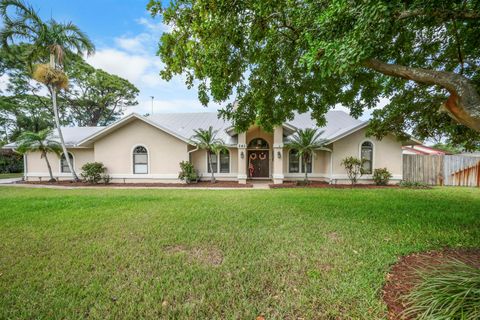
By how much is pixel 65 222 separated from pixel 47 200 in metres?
4.34

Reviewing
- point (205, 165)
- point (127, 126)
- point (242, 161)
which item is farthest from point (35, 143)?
point (242, 161)

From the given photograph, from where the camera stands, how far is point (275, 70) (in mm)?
5504

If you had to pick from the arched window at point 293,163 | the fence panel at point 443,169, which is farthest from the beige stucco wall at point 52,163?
the fence panel at point 443,169

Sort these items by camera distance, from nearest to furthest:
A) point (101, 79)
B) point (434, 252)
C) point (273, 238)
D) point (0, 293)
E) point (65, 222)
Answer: point (0, 293) → point (434, 252) → point (273, 238) → point (65, 222) → point (101, 79)

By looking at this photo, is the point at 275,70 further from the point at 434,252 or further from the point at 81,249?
the point at 81,249

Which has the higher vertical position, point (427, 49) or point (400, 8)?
point (427, 49)

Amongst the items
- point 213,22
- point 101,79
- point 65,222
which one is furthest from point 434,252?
point 101,79

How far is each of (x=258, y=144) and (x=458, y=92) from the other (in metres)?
12.4

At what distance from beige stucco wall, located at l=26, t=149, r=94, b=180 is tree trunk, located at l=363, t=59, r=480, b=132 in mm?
18718

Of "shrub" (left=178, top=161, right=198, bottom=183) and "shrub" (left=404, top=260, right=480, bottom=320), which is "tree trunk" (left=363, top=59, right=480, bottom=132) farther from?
"shrub" (left=178, top=161, right=198, bottom=183)

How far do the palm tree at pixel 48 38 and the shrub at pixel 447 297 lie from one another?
18572 millimetres

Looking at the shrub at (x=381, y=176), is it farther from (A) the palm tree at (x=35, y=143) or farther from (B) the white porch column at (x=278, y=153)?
(A) the palm tree at (x=35, y=143)

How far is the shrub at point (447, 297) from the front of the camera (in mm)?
2219

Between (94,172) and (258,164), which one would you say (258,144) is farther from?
(94,172)
